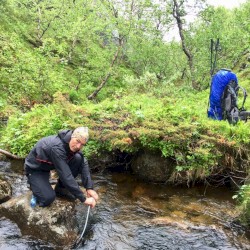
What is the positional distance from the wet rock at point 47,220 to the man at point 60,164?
0.22 m

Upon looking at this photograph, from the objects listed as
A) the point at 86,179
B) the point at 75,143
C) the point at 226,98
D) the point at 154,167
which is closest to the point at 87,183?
the point at 86,179

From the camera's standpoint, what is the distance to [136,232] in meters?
6.77

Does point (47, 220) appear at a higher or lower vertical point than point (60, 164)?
lower

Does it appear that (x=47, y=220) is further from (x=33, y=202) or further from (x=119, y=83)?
(x=119, y=83)

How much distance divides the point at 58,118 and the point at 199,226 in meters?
5.79

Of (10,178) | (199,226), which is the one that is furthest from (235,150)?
(10,178)

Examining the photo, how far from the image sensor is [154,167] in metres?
9.48

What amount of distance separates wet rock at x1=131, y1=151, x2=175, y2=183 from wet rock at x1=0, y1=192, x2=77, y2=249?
3.33 metres

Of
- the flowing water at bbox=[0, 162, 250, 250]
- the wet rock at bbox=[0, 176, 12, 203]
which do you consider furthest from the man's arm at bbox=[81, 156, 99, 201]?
the wet rock at bbox=[0, 176, 12, 203]

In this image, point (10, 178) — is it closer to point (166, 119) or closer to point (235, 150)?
point (166, 119)

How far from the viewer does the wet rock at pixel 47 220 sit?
609cm

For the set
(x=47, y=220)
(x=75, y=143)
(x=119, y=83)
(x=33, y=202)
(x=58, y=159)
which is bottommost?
(x=47, y=220)

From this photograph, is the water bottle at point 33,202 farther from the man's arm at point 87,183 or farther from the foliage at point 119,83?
the foliage at point 119,83

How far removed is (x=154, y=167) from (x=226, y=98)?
372 centimetres
